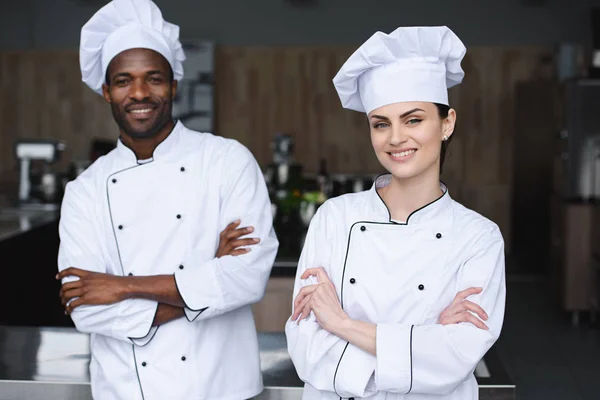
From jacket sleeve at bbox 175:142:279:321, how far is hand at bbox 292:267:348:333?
13.0 inches

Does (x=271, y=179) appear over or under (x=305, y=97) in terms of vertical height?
under

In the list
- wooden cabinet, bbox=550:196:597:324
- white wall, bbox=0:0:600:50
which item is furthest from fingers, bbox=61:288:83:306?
white wall, bbox=0:0:600:50

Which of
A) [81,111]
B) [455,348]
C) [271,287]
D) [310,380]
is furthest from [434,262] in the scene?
[81,111]

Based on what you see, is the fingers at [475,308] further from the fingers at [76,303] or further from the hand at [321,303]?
the fingers at [76,303]

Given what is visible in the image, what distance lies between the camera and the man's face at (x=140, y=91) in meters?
2.14

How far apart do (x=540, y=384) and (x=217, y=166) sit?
123 inches

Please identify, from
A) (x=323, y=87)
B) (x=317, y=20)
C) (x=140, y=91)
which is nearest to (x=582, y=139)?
(x=323, y=87)

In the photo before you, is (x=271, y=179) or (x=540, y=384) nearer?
(x=540, y=384)

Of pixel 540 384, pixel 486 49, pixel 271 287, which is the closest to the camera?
pixel 271 287

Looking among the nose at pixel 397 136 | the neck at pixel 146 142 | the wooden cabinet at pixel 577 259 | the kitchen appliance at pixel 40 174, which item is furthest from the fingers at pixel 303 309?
the wooden cabinet at pixel 577 259

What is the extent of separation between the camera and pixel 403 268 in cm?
173

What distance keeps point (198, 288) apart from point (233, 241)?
0.16 m

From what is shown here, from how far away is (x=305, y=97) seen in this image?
8.45 m

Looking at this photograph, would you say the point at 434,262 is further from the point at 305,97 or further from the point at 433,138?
the point at 305,97
